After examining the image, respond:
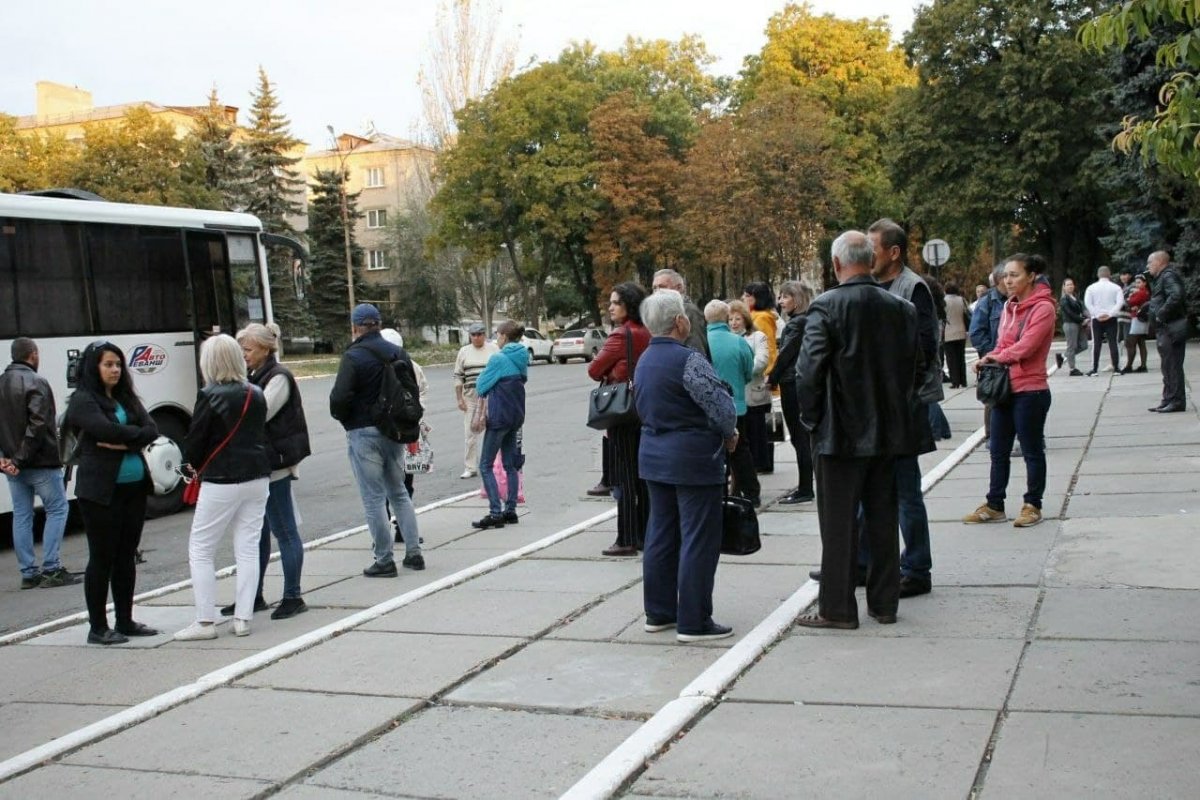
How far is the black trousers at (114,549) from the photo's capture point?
293 inches

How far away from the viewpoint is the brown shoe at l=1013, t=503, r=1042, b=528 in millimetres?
8947

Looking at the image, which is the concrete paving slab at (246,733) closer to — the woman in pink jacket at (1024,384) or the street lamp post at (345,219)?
the woman in pink jacket at (1024,384)

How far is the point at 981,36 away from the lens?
4678cm

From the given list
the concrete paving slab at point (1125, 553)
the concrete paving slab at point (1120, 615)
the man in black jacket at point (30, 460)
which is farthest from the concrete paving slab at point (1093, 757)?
the man in black jacket at point (30, 460)

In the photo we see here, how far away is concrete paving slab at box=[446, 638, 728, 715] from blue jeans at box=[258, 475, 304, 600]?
1.96m

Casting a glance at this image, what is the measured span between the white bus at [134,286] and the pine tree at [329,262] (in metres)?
51.6

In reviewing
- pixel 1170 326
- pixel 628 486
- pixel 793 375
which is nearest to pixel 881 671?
pixel 628 486

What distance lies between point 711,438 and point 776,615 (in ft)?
3.61

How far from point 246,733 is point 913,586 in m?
3.67

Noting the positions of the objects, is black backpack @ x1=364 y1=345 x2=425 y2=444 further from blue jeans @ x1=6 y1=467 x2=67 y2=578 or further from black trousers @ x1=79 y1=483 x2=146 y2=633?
blue jeans @ x1=6 y1=467 x2=67 y2=578

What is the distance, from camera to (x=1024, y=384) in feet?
28.8

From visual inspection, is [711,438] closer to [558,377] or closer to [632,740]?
[632,740]

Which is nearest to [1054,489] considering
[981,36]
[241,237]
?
[241,237]

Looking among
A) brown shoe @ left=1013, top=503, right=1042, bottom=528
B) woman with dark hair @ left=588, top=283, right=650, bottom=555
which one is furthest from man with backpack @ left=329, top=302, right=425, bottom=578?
brown shoe @ left=1013, top=503, right=1042, bottom=528
